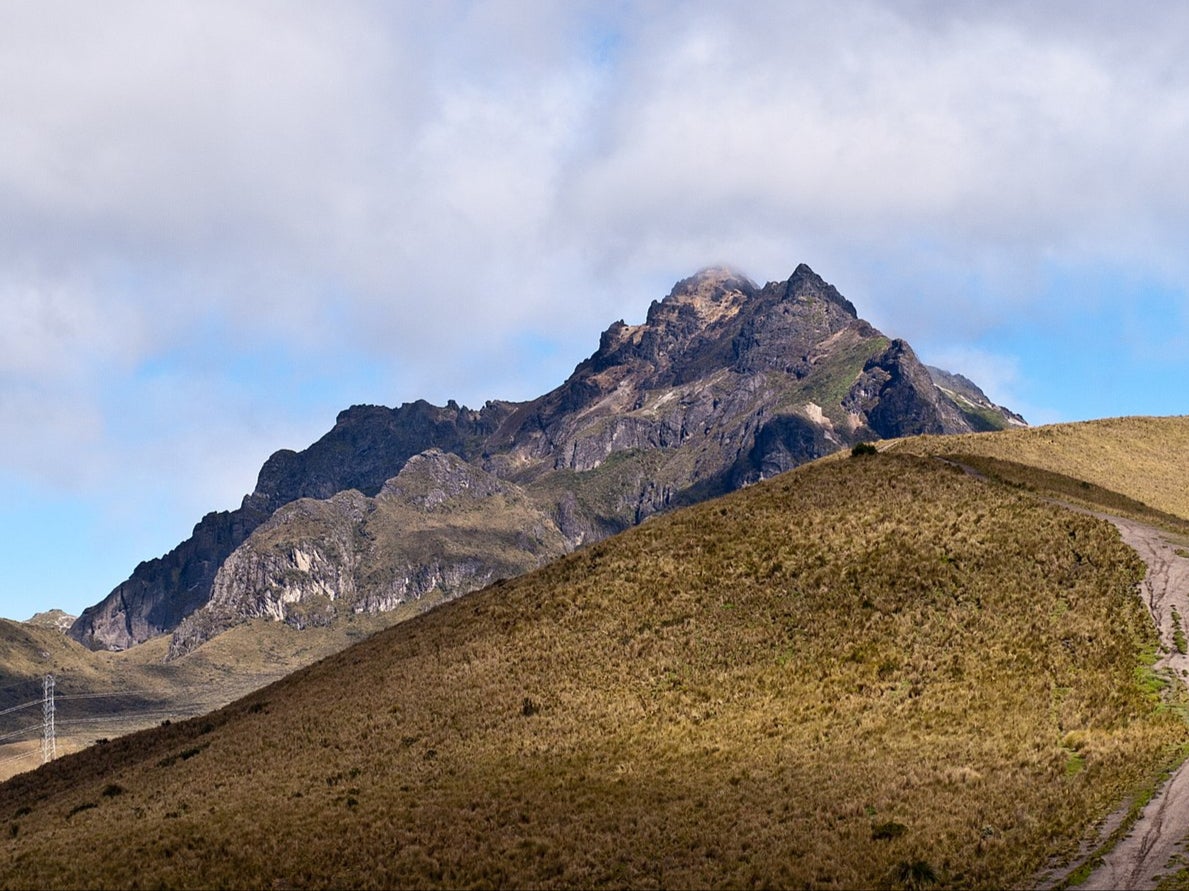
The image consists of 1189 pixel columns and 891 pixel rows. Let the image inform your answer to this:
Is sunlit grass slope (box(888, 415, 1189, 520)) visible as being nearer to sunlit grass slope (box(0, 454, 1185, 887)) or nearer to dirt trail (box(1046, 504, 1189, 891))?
sunlit grass slope (box(0, 454, 1185, 887))

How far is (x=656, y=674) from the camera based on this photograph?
57844 mm

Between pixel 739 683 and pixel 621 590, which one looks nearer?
pixel 739 683

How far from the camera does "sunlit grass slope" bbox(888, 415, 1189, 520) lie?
A: 9431 cm

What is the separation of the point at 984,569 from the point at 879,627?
1015cm

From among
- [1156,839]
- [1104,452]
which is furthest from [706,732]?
[1104,452]

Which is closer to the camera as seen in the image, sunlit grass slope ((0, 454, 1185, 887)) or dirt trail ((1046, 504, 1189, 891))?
dirt trail ((1046, 504, 1189, 891))

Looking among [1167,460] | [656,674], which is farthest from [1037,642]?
[1167,460]

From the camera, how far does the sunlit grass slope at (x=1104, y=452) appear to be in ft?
309

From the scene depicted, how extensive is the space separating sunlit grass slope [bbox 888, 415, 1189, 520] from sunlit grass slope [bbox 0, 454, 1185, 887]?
2184cm

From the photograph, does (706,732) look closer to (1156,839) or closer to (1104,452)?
(1156,839)

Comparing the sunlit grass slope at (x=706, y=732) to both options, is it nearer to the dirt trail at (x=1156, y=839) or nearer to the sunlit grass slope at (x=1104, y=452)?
the dirt trail at (x=1156, y=839)

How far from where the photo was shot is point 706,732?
161 feet

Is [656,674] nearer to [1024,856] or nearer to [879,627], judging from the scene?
[879,627]

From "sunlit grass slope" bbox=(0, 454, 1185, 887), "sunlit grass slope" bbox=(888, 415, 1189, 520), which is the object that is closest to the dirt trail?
"sunlit grass slope" bbox=(0, 454, 1185, 887)
